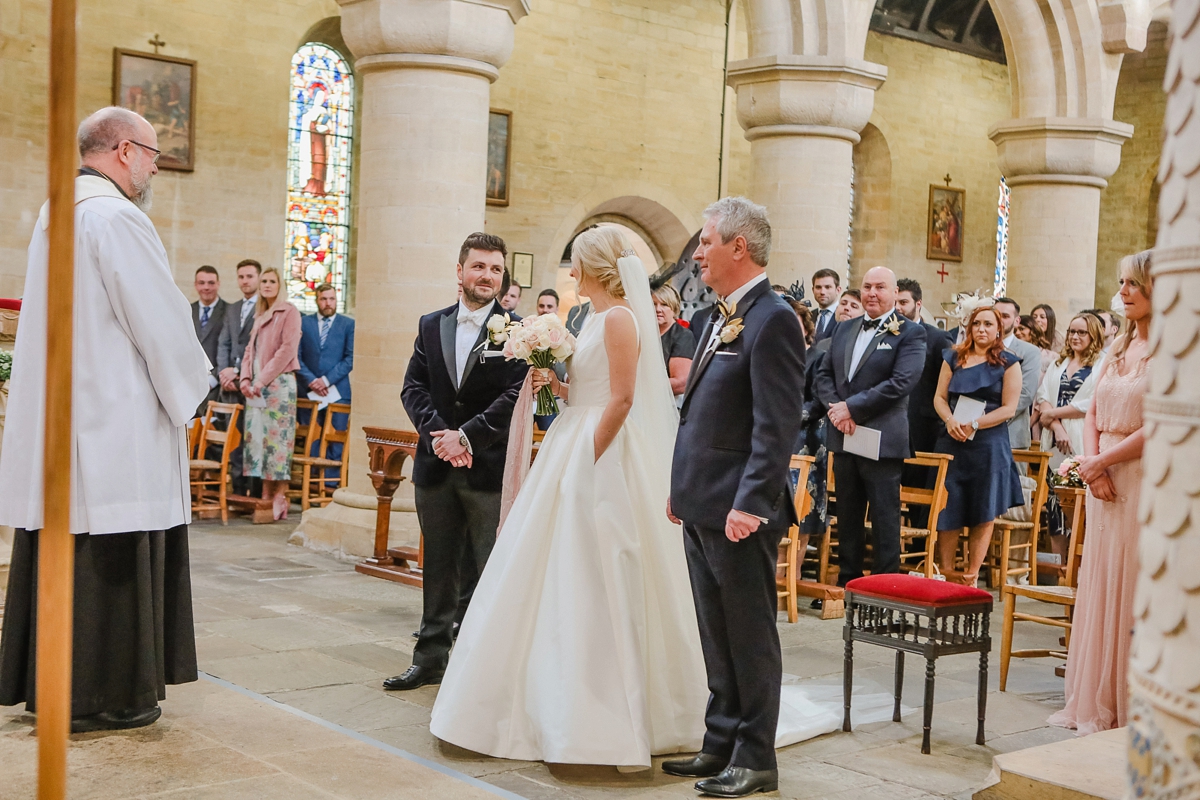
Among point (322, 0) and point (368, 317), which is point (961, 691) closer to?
point (368, 317)

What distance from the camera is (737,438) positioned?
142 inches

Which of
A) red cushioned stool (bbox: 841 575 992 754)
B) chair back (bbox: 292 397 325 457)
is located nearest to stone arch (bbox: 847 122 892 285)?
chair back (bbox: 292 397 325 457)

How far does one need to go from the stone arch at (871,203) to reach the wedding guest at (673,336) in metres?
10.8

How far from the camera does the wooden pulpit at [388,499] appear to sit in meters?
6.68

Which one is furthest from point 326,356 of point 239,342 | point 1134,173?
point 1134,173

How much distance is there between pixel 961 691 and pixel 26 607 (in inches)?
135

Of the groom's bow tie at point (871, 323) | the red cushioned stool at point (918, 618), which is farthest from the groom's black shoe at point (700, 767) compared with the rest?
the groom's bow tie at point (871, 323)

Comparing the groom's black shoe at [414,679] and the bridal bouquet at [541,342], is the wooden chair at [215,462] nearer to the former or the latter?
the groom's black shoe at [414,679]

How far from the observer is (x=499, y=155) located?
13859 millimetres

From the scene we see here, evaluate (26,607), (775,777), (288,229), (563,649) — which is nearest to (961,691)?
(775,777)

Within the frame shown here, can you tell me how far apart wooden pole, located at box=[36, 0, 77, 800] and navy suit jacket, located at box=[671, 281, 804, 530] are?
2208 mm

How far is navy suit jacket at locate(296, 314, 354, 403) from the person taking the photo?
10.3 meters

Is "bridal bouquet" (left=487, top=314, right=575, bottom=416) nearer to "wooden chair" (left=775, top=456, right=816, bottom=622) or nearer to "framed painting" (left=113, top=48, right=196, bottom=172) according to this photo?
"wooden chair" (left=775, top=456, right=816, bottom=622)

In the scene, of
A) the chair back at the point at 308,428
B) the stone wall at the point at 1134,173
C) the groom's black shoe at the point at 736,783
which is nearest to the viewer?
the groom's black shoe at the point at 736,783
